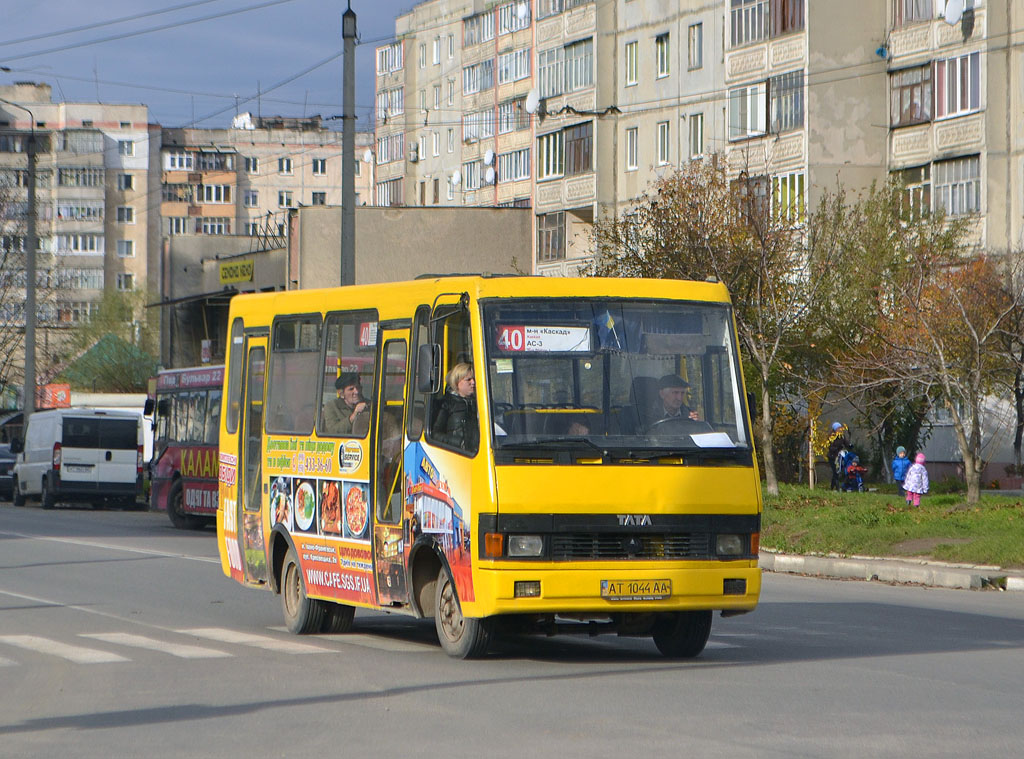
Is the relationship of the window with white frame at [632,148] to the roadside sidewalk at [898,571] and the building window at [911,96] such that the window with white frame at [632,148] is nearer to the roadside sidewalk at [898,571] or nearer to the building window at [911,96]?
the building window at [911,96]

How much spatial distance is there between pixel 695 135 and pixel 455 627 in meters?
43.6

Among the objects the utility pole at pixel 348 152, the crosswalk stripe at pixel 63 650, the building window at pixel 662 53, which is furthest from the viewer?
the building window at pixel 662 53

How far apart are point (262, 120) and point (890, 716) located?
129 m

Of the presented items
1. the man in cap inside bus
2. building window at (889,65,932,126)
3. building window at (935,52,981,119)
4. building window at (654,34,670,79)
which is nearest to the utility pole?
the man in cap inside bus

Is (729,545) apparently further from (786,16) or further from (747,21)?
(747,21)

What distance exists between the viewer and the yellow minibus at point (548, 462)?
10633 mm

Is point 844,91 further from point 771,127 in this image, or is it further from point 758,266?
point 758,266

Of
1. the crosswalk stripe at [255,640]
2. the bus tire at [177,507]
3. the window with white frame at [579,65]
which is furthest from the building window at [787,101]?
the crosswalk stripe at [255,640]

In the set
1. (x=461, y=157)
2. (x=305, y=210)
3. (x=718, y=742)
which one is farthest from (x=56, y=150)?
(x=718, y=742)

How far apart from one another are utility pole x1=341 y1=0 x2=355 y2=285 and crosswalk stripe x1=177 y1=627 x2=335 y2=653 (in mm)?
14165

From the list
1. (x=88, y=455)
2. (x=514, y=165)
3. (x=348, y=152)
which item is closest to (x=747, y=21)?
(x=88, y=455)

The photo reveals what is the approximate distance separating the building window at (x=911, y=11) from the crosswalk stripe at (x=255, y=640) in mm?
Result: 35769

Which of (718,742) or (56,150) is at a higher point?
(56,150)

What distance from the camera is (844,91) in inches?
1827
